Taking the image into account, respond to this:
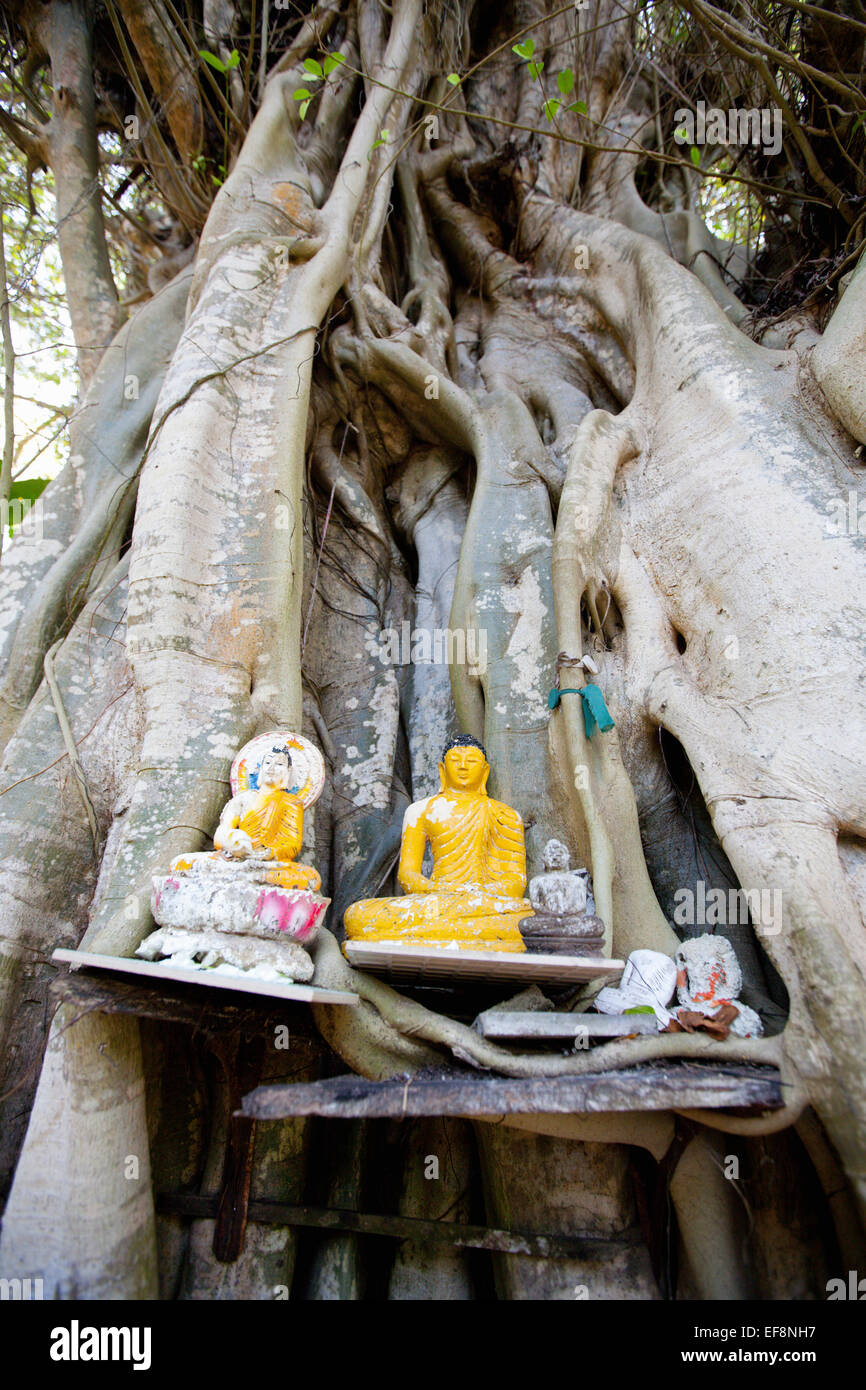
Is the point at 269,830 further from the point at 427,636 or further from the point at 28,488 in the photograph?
the point at 28,488

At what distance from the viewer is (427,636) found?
15.6 ft

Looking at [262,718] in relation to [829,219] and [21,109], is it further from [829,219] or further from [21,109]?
[21,109]

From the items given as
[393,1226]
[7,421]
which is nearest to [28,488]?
Answer: [7,421]

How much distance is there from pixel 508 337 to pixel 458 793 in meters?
4.47

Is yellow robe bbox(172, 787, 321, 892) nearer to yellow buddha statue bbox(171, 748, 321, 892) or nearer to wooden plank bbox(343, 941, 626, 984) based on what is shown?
yellow buddha statue bbox(171, 748, 321, 892)

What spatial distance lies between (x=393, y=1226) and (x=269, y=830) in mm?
1562

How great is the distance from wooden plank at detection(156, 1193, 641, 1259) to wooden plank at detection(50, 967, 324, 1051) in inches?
26.5

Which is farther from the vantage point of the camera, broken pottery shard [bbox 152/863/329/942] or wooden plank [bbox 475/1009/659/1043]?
broken pottery shard [bbox 152/863/329/942]

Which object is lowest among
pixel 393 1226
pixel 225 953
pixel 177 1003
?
pixel 393 1226

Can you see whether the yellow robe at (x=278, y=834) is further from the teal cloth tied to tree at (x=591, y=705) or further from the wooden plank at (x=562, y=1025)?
the teal cloth tied to tree at (x=591, y=705)

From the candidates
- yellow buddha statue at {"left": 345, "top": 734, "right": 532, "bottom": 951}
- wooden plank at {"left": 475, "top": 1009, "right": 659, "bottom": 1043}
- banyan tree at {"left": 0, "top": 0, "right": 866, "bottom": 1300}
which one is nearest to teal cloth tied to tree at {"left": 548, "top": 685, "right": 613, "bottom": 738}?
banyan tree at {"left": 0, "top": 0, "right": 866, "bottom": 1300}

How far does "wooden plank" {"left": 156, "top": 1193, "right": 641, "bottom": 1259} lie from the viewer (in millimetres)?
2633

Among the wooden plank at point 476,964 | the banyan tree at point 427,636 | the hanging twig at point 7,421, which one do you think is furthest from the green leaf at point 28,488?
the wooden plank at point 476,964

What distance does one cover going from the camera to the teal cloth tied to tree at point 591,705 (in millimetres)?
3340
